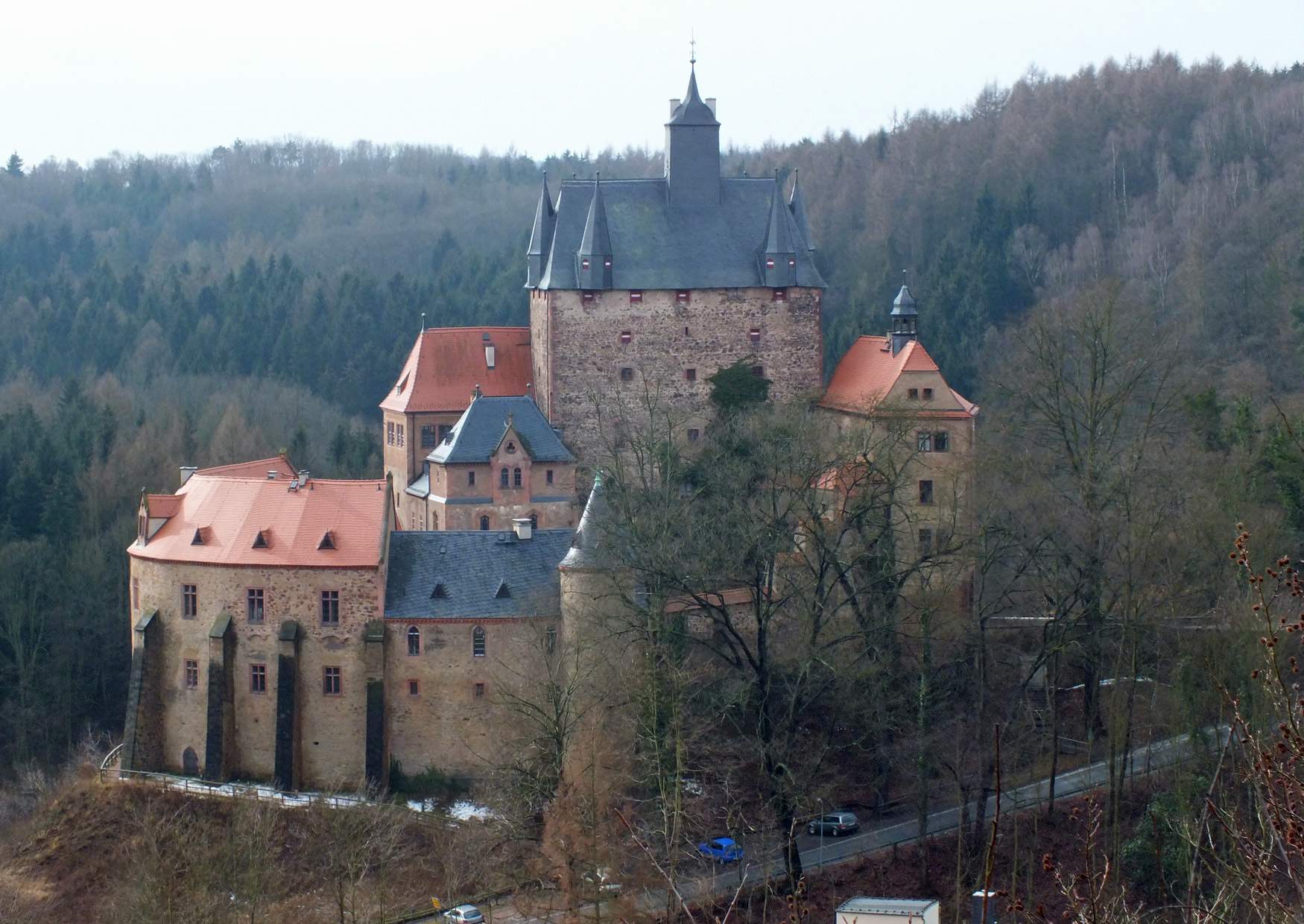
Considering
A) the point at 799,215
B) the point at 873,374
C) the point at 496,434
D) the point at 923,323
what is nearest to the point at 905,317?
the point at 873,374

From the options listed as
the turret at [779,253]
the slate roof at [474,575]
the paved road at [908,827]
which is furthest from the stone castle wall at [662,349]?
the paved road at [908,827]

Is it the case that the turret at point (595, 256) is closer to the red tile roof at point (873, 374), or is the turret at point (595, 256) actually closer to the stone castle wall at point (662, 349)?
the stone castle wall at point (662, 349)

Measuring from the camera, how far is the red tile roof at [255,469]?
39938 millimetres

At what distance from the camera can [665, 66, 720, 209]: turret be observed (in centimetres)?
4750

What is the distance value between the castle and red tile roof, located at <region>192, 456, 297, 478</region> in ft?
0.43

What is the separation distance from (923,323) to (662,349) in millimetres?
22021

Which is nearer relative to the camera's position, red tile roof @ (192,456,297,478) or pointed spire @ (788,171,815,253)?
red tile roof @ (192,456,297,478)

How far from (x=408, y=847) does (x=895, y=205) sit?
183 ft

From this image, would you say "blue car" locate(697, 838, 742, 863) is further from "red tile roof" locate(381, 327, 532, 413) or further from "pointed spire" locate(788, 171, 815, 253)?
"pointed spire" locate(788, 171, 815, 253)

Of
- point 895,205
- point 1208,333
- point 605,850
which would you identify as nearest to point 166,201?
point 895,205

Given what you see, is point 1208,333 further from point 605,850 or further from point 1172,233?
point 605,850

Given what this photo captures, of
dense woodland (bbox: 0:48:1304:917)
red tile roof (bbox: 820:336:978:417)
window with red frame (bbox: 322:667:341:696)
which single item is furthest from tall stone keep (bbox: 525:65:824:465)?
window with red frame (bbox: 322:667:341:696)

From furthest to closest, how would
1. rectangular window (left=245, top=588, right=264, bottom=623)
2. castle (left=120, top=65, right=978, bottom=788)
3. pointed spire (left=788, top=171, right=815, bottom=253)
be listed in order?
pointed spire (left=788, top=171, right=815, bottom=253) < rectangular window (left=245, top=588, right=264, bottom=623) < castle (left=120, top=65, right=978, bottom=788)

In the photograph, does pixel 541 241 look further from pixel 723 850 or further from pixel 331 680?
pixel 723 850
